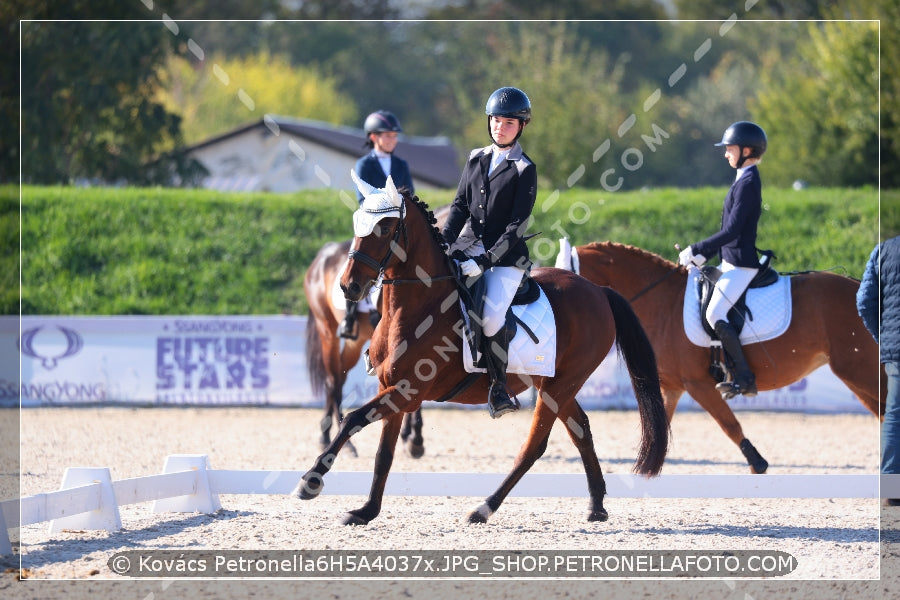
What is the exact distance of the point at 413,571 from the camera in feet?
15.7

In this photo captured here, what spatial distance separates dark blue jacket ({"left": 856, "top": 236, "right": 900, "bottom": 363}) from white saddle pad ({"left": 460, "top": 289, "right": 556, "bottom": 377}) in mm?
2126

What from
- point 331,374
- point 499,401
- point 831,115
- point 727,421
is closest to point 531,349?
point 499,401

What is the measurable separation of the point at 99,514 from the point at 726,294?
469cm

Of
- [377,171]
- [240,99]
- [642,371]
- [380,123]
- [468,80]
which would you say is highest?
[468,80]

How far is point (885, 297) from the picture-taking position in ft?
20.9

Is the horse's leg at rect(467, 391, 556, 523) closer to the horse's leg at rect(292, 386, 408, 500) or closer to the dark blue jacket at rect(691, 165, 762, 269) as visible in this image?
the horse's leg at rect(292, 386, 408, 500)

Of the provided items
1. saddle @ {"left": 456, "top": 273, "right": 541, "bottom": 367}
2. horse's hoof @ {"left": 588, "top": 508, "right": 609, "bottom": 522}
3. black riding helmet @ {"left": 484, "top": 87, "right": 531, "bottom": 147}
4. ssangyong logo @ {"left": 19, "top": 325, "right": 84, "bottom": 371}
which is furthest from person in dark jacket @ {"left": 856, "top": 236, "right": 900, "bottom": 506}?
ssangyong logo @ {"left": 19, "top": 325, "right": 84, "bottom": 371}

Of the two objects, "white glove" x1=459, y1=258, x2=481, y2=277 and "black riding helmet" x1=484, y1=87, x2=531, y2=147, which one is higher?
"black riding helmet" x1=484, y1=87, x2=531, y2=147

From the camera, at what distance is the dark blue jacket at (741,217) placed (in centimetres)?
752

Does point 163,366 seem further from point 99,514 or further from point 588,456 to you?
point 588,456

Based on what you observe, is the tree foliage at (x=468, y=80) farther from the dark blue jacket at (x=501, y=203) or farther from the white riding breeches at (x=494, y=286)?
the white riding breeches at (x=494, y=286)

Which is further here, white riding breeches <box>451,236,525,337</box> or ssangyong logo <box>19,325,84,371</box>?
ssangyong logo <box>19,325,84,371</box>

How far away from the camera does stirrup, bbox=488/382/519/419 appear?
564 cm

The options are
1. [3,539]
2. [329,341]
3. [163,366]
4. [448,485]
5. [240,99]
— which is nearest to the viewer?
[3,539]
